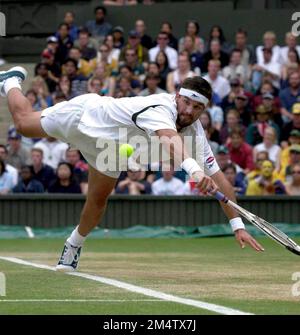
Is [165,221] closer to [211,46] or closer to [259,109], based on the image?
[259,109]

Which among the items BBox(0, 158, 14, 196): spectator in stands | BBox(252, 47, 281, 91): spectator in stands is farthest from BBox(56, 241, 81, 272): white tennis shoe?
BBox(252, 47, 281, 91): spectator in stands

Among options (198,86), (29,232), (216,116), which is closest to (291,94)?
(216,116)

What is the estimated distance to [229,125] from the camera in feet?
71.5

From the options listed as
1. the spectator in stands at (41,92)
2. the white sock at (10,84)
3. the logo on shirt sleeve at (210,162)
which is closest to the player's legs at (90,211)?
the logo on shirt sleeve at (210,162)

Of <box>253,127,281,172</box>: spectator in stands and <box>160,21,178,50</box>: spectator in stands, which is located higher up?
<box>160,21,178,50</box>: spectator in stands

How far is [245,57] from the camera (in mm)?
23984

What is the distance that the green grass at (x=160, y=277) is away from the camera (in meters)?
9.07

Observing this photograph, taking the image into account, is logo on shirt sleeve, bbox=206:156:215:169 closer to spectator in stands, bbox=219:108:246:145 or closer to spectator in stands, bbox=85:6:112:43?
spectator in stands, bbox=219:108:246:145

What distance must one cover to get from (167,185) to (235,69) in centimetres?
422

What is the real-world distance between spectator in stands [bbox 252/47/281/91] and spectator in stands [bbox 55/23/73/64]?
179 inches

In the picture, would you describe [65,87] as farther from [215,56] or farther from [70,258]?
[70,258]

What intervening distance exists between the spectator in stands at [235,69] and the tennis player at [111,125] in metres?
11.2

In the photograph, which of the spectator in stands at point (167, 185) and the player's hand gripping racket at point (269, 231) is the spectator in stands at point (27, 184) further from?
the player's hand gripping racket at point (269, 231)

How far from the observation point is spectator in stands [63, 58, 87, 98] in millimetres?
23953
